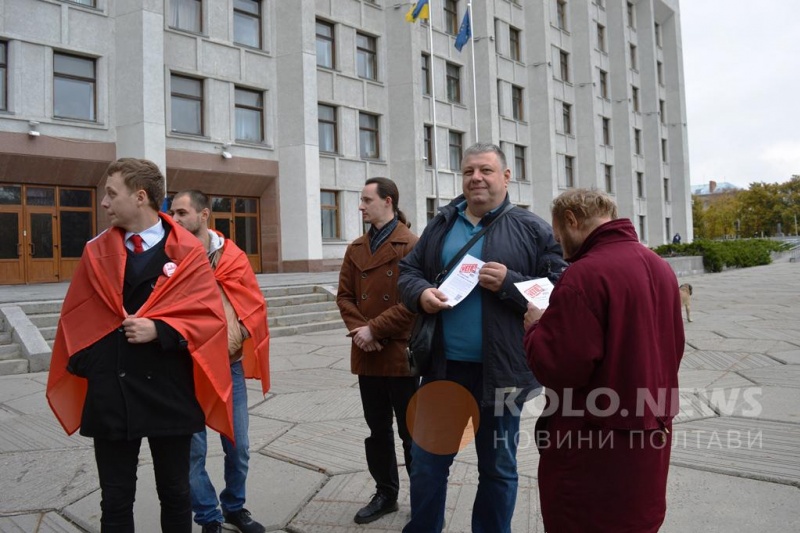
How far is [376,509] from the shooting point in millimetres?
3467

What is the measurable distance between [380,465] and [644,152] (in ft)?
161

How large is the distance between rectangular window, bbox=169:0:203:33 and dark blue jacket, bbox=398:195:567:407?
21513mm

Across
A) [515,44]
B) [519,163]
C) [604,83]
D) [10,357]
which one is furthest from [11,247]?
[604,83]

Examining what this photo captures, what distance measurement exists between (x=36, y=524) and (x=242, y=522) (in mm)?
1209

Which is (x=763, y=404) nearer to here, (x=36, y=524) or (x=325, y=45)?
(x=36, y=524)

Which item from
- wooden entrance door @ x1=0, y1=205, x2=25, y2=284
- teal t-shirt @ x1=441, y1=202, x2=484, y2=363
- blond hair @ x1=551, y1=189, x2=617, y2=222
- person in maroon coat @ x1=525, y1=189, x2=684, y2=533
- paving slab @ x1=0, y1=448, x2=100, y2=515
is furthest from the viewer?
wooden entrance door @ x1=0, y1=205, x2=25, y2=284

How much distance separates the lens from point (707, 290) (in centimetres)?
1869

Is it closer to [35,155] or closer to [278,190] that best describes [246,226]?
[278,190]

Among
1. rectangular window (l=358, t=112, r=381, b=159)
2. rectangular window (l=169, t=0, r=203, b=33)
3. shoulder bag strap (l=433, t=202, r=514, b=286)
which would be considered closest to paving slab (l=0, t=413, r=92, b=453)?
shoulder bag strap (l=433, t=202, r=514, b=286)

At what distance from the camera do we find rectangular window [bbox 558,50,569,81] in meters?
40.2

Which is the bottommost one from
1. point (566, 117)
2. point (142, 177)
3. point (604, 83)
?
point (142, 177)

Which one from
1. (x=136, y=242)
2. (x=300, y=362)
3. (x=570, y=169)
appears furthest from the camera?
(x=570, y=169)

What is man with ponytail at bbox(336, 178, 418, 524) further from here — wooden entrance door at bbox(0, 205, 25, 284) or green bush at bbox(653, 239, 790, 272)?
green bush at bbox(653, 239, 790, 272)

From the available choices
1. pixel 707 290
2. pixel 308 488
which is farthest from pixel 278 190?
pixel 308 488
